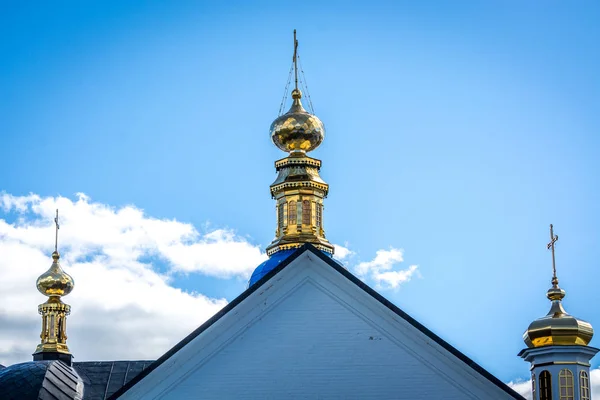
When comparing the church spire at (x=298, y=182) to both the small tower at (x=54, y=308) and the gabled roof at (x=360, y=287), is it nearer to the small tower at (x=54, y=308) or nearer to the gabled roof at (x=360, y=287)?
the small tower at (x=54, y=308)

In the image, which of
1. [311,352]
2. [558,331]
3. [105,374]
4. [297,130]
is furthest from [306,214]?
[311,352]

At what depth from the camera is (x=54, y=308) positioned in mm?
26281

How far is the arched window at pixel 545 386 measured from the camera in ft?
57.6

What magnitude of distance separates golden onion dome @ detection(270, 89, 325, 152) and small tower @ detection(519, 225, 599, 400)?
8.86 m

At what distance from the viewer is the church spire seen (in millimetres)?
25266

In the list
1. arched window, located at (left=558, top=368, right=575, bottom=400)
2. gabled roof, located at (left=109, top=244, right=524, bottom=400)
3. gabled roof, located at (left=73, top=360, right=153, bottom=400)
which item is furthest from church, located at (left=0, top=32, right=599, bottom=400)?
gabled roof, located at (left=73, top=360, right=153, bottom=400)

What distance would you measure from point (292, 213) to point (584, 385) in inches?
382

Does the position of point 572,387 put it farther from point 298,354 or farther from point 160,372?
point 160,372

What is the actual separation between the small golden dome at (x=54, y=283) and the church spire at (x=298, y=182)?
15.8 feet

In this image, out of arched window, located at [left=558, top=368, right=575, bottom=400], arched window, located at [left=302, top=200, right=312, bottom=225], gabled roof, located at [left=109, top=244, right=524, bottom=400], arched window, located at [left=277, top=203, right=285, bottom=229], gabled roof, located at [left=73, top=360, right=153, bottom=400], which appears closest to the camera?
gabled roof, located at [left=109, top=244, right=524, bottom=400]

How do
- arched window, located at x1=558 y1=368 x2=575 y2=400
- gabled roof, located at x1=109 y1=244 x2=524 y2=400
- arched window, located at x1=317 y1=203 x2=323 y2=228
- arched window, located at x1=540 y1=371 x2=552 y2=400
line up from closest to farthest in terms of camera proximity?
gabled roof, located at x1=109 y1=244 x2=524 y2=400 → arched window, located at x1=558 y1=368 x2=575 y2=400 → arched window, located at x1=540 y1=371 x2=552 y2=400 → arched window, located at x1=317 y1=203 x2=323 y2=228

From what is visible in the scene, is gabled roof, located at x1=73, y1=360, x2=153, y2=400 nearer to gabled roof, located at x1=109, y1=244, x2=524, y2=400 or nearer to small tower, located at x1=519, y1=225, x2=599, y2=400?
gabled roof, located at x1=109, y1=244, x2=524, y2=400

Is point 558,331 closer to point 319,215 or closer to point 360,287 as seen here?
point 360,287

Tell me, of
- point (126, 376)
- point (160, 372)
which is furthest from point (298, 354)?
point (126, 376)
